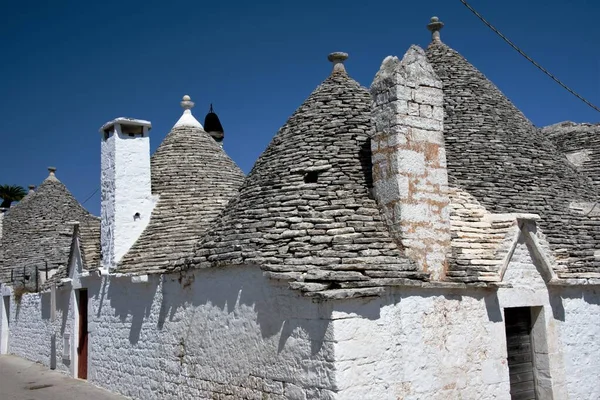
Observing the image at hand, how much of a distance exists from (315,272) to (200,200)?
540 cm

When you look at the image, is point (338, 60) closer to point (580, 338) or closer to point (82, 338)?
point (580, 338)

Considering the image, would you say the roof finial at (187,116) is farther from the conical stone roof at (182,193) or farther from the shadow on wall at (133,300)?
the shadow on wall at (133,300)

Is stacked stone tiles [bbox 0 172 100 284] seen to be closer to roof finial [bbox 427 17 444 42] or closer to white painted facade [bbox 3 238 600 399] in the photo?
white painted facade [bbox 3 238 600 399]

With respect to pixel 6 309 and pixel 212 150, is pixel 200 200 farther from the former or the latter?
pixel 6 309

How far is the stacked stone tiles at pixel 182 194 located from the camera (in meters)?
10.5

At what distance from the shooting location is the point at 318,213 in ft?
24.7

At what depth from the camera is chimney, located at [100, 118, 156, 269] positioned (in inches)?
437

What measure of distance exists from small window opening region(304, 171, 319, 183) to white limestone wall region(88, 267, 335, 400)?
1505 millimetres

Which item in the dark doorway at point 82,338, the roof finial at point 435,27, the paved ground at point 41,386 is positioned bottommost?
the paved ground at point 41,386

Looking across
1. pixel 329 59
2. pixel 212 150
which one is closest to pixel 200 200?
pixel 212 150

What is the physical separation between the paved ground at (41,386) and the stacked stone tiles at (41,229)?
3421mm

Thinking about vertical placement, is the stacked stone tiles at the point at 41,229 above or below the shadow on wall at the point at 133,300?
above

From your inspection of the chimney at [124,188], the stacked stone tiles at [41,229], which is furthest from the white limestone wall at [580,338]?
the stacked stone tiles at [41,229]

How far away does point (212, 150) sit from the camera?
13.0 meters
